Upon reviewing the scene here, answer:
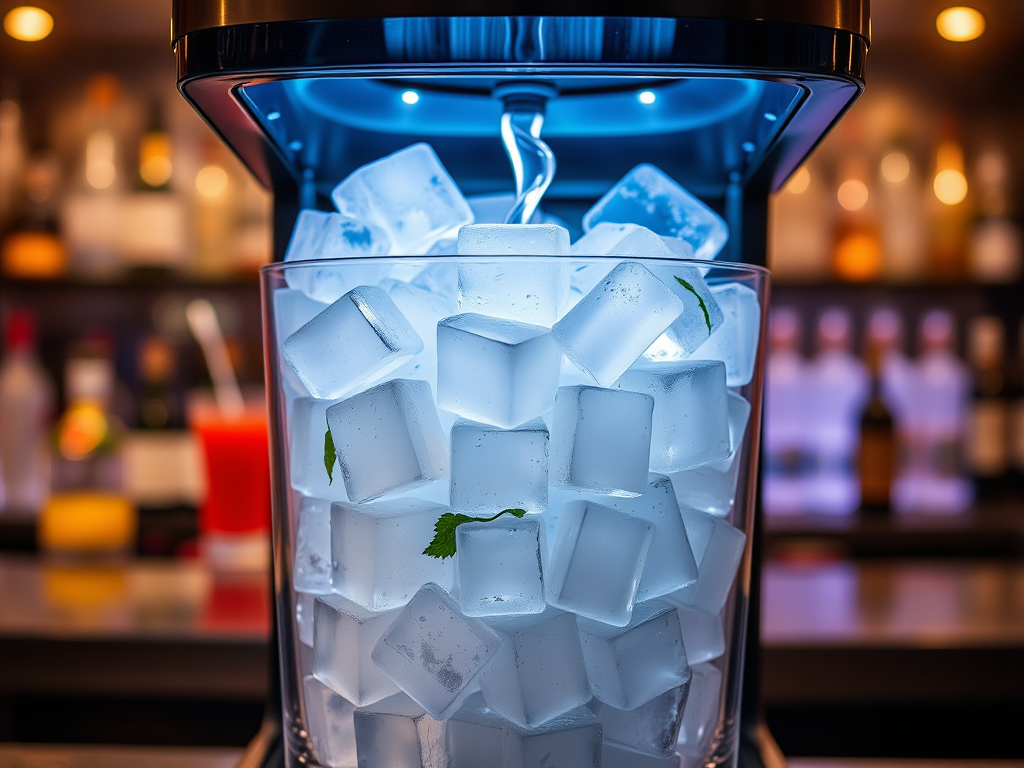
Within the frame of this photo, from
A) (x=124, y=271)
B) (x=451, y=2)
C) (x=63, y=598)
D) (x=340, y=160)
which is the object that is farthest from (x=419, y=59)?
(x=124, y=271)

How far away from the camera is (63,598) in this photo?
1.18 meters

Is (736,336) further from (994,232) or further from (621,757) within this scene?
(994,232)

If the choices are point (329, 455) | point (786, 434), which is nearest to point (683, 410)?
point (329, 455)

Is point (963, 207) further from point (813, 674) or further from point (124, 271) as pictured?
point (124, 271)

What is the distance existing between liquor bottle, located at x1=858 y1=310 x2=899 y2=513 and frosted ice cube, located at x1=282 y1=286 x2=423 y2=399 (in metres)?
1.95

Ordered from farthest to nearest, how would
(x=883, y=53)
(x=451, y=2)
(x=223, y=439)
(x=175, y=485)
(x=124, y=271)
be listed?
(x=883, y=53) → (x=124, y=271) → (x=175, y=485) → (x=223, y=439) → (x=451, y=2)

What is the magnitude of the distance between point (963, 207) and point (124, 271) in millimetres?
1929

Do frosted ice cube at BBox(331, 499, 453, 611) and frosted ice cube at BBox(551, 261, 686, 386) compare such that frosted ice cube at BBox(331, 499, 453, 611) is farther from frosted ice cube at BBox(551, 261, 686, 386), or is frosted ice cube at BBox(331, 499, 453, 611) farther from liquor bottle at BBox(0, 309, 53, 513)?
liquor bottle at BBox(0, 309, 53, 513)

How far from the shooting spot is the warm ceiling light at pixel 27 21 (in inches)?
78.1

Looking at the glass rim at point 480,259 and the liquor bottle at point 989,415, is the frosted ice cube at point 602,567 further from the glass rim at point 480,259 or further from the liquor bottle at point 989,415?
the liquor bottle at point 989,415

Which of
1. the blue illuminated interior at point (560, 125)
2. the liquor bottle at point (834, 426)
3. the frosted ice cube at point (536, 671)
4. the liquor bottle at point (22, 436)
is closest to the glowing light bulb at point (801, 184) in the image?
the liquor bottle at point (834, 426)

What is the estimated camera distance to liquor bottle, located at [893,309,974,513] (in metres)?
2.24

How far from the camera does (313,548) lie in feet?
1.45

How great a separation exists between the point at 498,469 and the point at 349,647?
0.10m
